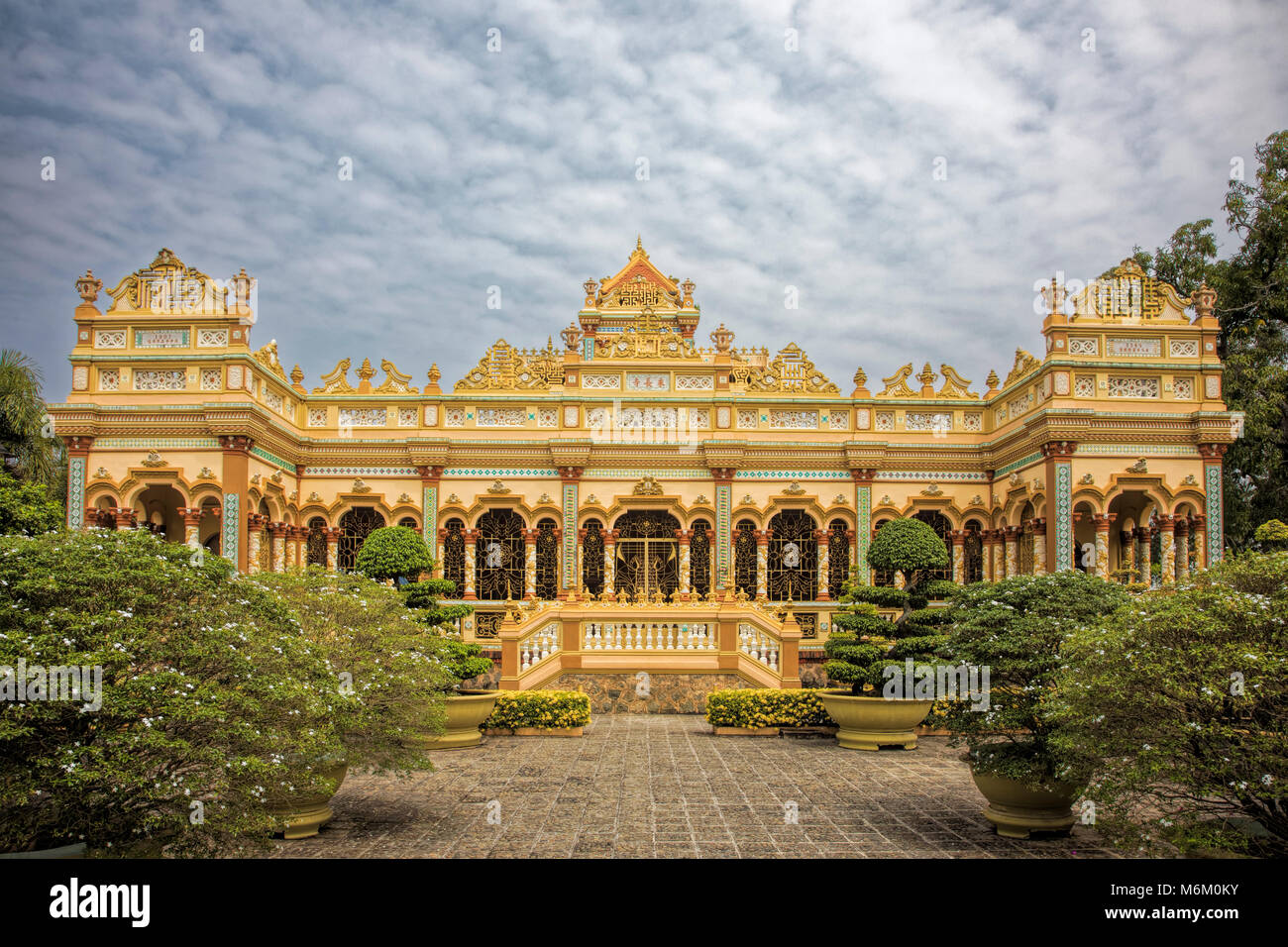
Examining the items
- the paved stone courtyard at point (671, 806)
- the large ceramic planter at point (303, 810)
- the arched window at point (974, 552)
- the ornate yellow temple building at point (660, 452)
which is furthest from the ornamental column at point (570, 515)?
the large ceramic planter at point (303, 810)

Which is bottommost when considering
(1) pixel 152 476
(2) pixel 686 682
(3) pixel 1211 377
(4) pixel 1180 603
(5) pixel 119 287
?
(2) pixel 686 682

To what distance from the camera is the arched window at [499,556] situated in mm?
20734

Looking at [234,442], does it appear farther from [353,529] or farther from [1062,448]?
[1062,448]

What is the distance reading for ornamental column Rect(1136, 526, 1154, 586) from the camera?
19.3m

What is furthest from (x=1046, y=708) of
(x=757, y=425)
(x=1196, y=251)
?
(x=1196, y=251)

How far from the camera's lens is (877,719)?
1280 centimetres

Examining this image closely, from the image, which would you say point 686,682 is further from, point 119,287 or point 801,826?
point 119,287

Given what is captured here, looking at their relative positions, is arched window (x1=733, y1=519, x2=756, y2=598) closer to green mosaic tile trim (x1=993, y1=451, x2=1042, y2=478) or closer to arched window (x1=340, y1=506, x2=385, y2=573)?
green mosaic tile trim (x1=993, y1=451, x2=1042, y2=478)

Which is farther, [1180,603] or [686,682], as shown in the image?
[686,682]

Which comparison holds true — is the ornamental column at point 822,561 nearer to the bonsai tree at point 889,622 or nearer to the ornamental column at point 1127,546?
the ornamental column at point 1127,546

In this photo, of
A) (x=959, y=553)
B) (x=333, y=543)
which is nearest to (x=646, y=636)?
(x=333, y=543)

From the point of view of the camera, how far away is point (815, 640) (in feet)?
66.0
